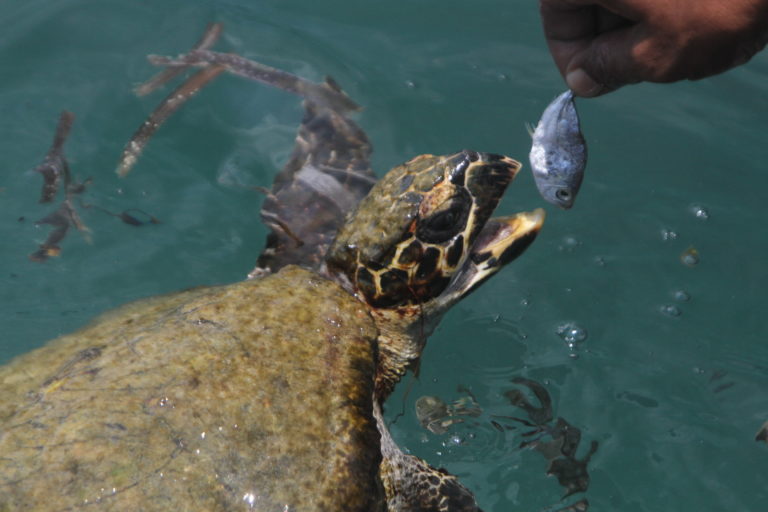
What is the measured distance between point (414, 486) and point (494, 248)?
111 cm

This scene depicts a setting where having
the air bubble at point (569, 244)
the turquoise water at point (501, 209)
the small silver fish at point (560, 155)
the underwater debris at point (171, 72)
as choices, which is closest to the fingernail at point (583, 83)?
the small silver fish at point (560, 155)

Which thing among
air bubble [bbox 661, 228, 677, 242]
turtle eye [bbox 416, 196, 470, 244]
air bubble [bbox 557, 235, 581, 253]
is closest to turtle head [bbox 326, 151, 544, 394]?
turtle eye [bbox 416, 196, 470, 244]

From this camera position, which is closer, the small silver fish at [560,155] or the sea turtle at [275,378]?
the sea turtle at [275,378]

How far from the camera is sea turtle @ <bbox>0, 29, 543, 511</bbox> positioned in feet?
8.00

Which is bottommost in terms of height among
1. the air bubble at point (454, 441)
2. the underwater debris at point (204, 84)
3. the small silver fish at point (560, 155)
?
the air bubble at point (454, 441)

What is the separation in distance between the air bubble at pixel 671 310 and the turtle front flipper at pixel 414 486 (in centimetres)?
209

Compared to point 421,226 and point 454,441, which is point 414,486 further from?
point 421,226

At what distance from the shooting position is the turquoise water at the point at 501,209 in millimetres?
4043

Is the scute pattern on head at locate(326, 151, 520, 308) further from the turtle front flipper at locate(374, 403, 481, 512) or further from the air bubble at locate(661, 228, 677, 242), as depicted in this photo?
the air bubble at locate(661, 228, 677, 242)

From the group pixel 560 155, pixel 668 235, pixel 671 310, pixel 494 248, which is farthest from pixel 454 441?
pixel 668 235

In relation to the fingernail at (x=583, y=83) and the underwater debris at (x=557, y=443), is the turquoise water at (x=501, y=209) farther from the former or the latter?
the fingernail at (x=583, y=83)

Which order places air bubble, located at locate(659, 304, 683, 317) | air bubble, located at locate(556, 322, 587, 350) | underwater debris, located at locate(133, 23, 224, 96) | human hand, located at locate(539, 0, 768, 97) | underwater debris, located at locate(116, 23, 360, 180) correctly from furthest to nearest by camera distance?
1. underwater debris, located at locate(133, 23, 224, 96)
2. underwater debris, located at locate(116, 23, 360, 180)
3. air bubble, located at locate(659, 304, 683, 317)
4. air bubble, located at locate(556, 322, 587, 350)
5. human hand, located at locate(539, 0, 768, 97)

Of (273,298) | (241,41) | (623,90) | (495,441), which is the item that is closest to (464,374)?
(495,441)

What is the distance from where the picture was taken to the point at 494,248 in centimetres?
332
